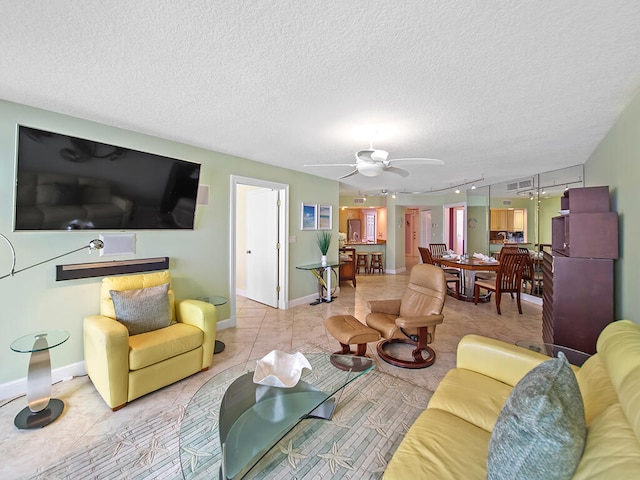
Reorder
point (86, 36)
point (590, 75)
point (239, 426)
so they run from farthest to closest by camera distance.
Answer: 1. point (590, 75)
2. point (239, 426)
3. point (86, 36)

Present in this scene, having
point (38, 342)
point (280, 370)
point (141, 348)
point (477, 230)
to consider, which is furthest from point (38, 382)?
point (477, 230)

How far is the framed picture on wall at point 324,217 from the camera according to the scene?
528 cm

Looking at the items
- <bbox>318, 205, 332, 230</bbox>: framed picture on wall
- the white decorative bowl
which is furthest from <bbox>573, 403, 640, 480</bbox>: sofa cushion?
<bbox>318, 205, 332, 230</bbox>: framed picture on wall

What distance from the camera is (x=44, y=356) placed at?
208 cm

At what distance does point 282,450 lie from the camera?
172 cm

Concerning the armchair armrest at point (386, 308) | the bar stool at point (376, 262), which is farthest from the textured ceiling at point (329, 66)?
the bar stool at point (376, 262)

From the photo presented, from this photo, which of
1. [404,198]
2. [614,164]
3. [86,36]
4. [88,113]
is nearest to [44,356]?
[88,113]

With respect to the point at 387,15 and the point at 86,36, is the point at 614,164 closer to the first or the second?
the point at 387,15

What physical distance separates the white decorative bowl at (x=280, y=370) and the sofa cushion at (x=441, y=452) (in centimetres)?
88

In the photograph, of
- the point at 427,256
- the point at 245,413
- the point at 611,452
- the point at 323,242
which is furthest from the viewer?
the point at 427,256

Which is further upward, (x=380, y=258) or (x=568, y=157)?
(x=568, y=157)

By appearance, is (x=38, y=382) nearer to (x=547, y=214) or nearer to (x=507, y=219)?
(x=547, y=214)

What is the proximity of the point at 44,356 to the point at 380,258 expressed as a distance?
7.45m

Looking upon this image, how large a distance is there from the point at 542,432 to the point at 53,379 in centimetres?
356
